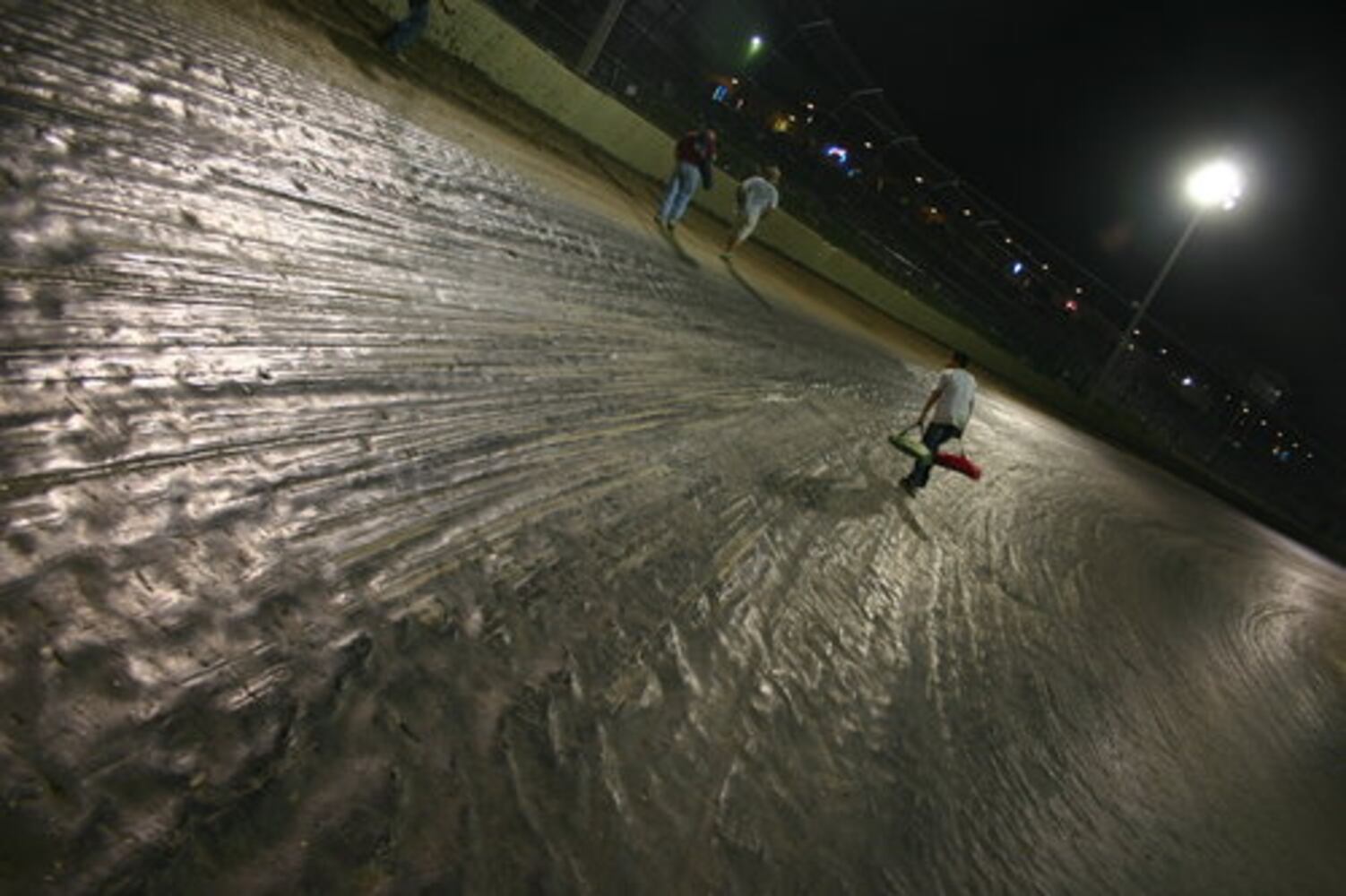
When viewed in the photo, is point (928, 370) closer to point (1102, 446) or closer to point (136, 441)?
point (1102, 446)

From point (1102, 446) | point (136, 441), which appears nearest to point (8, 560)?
point (136, 441)

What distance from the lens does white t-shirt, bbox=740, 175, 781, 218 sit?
1455 cm

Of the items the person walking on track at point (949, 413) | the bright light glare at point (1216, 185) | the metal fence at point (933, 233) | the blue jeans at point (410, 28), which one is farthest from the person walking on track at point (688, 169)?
the bright light glare at point (1216, 185)

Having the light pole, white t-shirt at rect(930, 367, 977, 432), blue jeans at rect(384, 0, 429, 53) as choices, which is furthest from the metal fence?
white t-shirt at rect(930, 367, 977, 432)

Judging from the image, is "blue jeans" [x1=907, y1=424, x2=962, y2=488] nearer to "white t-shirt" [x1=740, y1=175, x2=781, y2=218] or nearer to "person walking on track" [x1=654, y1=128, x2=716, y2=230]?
"person walking on track" [x1=654, y1=128, x2=716, y2=230]

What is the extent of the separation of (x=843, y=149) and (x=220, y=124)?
74.9ft

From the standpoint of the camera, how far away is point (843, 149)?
84.5 ft

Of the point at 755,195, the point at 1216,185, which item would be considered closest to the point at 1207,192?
the point at 1216,185

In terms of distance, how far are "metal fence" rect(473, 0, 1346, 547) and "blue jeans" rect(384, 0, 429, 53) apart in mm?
8794

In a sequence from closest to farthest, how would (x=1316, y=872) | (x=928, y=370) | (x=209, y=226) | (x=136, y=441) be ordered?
(x=136, y=441) → (x=209, y=226) → (x=1316, y=872) → (x=928, y=370)

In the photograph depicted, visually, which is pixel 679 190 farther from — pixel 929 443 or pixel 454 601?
pixel 454 601

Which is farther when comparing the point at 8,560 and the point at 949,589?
the point at 949,589

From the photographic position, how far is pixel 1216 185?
970 inches

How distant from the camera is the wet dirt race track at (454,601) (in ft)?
7.12
